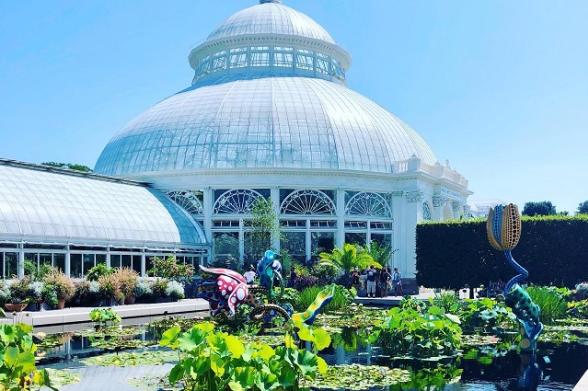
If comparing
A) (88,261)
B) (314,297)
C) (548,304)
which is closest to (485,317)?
(548,304)

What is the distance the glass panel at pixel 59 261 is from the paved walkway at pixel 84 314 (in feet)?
25.5

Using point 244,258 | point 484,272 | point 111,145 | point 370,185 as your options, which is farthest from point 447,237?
point 111,145

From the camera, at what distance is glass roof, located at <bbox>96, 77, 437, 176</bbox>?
44.4 metres

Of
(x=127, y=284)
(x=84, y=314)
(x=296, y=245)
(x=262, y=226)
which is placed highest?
(x=262, y=226)

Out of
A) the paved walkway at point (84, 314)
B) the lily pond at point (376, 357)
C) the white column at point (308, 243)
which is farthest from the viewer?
the white column at point (308, 243)

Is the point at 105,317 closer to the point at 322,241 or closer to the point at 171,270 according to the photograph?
the point at 171,270

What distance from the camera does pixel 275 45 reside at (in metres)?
53.6

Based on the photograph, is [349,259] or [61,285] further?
[349,259]

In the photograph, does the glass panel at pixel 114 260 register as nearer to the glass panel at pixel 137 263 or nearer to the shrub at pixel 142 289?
the glass panel at pixel 137 263

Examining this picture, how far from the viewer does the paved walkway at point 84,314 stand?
69.7ft

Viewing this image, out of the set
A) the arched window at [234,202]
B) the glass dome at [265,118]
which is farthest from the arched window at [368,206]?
the arched window at [234,202]

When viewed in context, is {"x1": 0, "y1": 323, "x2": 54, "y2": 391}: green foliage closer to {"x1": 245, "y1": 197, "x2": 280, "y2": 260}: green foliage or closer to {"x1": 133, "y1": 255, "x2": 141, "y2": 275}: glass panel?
{"x1": 133, "y1": 255, "x2": 141, "y2": 275}: glass panel

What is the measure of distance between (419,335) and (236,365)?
8233mm

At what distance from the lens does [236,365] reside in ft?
27.4
